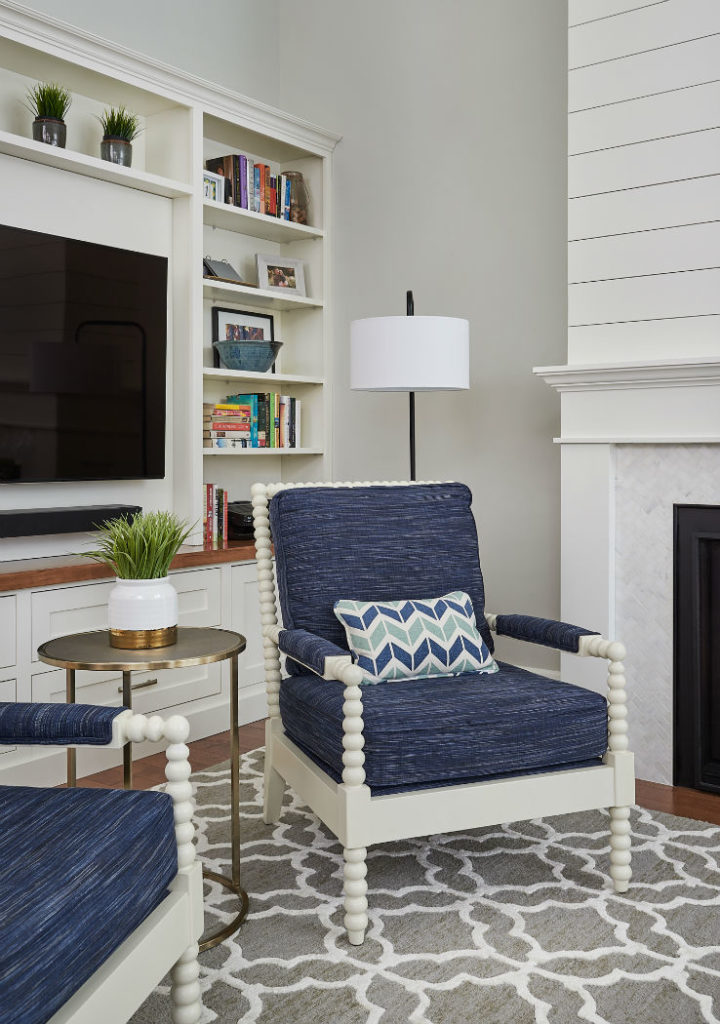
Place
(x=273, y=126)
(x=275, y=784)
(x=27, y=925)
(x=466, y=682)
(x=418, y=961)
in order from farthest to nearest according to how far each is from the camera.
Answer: (x=273, y=126) → (x=275, y=784) → (x=466, y=682) → (x=418, y=961) → (x=27, y=925)

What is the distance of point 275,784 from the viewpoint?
261 cm

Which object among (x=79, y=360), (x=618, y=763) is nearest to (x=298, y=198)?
(x=79, y=360)

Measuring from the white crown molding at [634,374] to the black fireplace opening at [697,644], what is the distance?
0.40 meters

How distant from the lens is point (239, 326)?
423cm

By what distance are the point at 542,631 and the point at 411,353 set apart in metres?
1.06

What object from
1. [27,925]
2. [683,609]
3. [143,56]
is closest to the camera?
[27,925]

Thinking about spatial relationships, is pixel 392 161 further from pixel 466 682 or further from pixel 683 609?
pixel 466 682

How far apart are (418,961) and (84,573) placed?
5.39ft

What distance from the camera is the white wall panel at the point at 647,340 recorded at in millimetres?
2885

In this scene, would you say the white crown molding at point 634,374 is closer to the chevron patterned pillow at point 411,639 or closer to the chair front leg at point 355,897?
the chevron patterned pillow at point 411,639

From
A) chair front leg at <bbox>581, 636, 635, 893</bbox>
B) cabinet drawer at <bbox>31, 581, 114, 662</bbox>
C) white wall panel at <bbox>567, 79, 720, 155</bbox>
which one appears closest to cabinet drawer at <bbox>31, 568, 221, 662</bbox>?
cabinet drawer at <bbox>31, 581, 114, 662</bbox>

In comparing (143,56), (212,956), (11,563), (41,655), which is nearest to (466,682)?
(212,956)

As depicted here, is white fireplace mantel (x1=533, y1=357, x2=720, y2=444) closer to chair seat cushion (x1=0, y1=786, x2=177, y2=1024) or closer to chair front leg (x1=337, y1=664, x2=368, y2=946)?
chair front leg (x1=337, y1=664, x2=368, y2=946)

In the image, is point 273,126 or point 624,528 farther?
point 273,126
